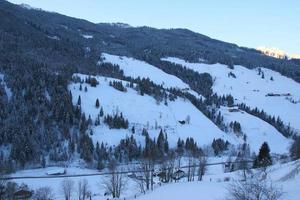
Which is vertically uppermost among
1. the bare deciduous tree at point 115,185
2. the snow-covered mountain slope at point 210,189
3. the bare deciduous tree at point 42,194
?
the snow-covered mountain slope at point 210,189

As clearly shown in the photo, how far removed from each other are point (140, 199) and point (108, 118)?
368ft

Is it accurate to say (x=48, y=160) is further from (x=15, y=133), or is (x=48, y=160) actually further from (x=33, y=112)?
(x=33, y=112)

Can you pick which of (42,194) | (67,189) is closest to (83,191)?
(67,189)

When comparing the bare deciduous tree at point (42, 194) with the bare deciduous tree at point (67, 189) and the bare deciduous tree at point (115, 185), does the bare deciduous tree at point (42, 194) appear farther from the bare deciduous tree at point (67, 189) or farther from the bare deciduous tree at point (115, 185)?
the bare deciduous tree at point (115, 185)

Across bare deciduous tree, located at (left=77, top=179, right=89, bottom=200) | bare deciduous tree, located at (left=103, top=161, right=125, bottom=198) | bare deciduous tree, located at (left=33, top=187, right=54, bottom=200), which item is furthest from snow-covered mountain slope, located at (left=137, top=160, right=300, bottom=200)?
bare deciduous tree, located at (left=33, top=187, right=54, bottom=200)

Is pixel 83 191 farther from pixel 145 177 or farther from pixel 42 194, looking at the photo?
pixel 145 177

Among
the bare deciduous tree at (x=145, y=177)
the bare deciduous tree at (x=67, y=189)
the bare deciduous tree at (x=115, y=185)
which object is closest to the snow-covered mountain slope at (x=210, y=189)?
the bare deciduous tree at (x=145, y=177)

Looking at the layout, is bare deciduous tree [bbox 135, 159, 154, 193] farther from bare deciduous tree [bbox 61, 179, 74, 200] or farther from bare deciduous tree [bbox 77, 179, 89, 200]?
bare deciduous tree [bbox 61, 179, 74, 200]

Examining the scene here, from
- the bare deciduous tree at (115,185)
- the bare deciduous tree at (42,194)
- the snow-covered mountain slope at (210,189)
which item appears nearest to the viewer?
the snow-covered mountain slope at (210,189)

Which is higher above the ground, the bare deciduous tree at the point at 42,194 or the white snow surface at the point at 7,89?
the white snow surface at the point at 7,89

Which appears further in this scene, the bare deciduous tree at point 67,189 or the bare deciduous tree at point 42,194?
the bare deciduous tree at point 42,194

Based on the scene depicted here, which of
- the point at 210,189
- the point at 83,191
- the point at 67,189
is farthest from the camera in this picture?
the point at 67,189

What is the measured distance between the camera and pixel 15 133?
154 metres

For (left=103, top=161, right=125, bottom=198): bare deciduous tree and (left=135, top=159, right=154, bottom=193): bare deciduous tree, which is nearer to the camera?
(left=103, top=161, right=125, bottom=198): bare deciduous tree
